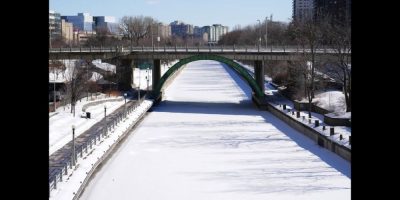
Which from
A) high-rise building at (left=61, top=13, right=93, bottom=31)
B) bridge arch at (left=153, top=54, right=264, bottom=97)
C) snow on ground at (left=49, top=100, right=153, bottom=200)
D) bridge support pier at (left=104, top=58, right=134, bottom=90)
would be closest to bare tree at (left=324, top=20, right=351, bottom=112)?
bridge arch at (left=153, top=54, right=264, bottom=97)

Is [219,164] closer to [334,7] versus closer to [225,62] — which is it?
[225,62]

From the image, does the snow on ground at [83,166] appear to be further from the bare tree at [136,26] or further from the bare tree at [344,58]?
the bare tree at [136,26]

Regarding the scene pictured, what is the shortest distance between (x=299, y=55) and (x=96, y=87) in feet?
58.8

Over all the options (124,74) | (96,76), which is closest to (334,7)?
(96,76)

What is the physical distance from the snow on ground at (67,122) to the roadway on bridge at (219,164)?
7.97ft

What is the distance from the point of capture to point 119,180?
19.1 meters

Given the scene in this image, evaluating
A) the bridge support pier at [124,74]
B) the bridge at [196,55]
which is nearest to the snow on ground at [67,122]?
the bridge at [196,55]

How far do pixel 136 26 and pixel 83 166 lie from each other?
89.2 meters

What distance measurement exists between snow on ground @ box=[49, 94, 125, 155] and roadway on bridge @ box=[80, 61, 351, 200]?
2429 millimetres

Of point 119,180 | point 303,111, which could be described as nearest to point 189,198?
point 119,180

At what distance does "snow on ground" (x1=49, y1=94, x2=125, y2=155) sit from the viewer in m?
24.8

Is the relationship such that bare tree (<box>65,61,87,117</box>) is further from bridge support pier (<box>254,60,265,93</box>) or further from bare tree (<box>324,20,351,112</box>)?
bare tree (<box>324,20,351,112</box>)

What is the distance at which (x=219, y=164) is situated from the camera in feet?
72.4
